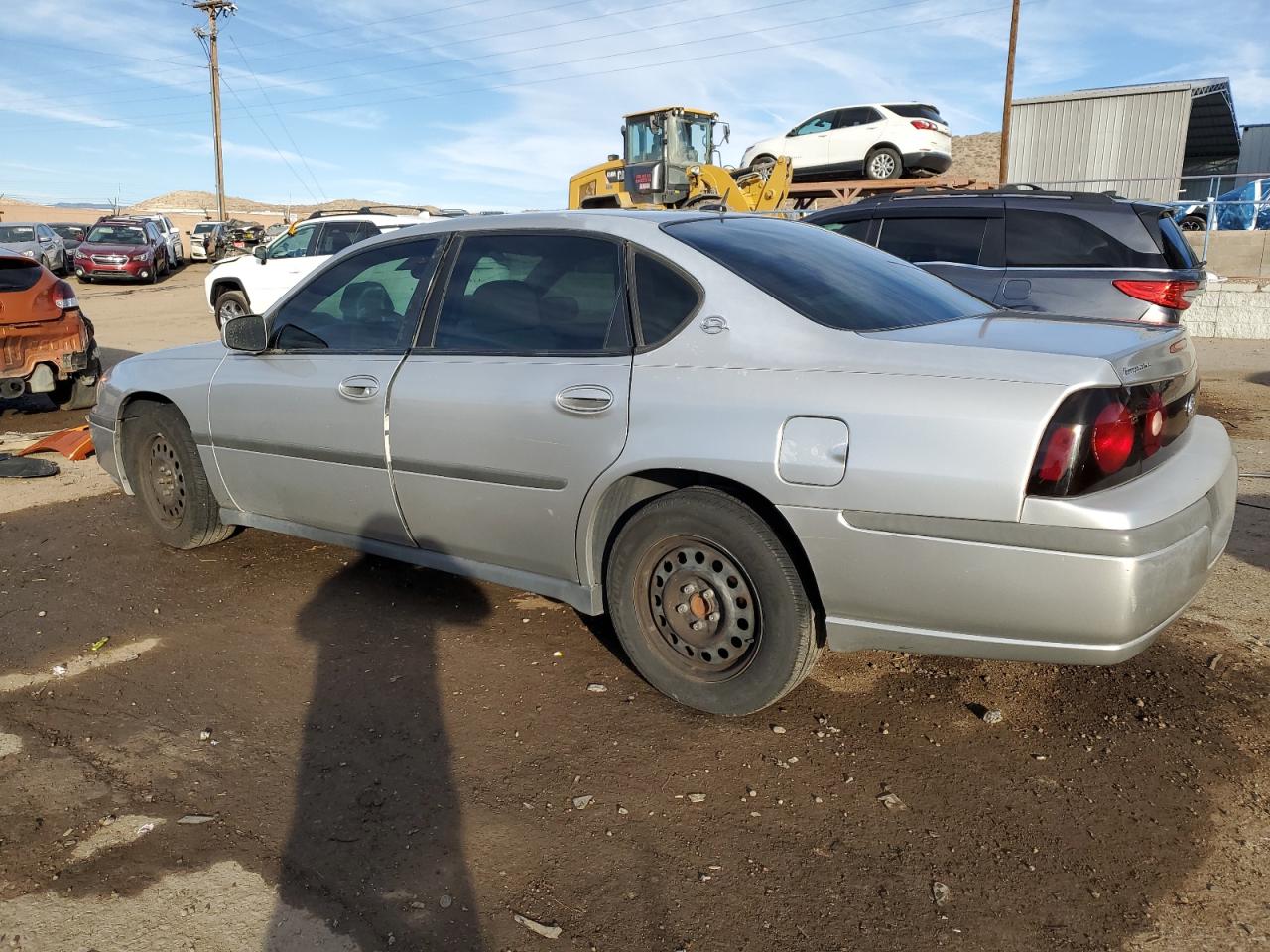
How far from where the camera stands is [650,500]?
3.37 m

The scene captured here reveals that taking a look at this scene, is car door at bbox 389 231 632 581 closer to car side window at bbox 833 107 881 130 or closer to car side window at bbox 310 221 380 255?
car side window at bbox 310 221 380 255

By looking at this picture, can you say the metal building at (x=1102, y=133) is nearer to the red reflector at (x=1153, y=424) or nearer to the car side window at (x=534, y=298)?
the car side window at (x=534, y=298)

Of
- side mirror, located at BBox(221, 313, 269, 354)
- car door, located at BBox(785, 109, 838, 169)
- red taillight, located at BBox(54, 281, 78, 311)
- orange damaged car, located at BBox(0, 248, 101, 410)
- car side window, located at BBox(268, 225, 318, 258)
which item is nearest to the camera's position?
side mirror, located at BBox(221, 313, 269, 354)

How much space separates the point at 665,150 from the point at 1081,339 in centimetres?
1717

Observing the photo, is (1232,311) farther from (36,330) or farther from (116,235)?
(116,235)

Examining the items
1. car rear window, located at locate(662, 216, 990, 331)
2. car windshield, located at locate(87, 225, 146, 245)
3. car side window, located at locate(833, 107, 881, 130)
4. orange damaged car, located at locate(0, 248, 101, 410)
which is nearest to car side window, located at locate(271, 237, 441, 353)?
car rear window, located at locate(662, 216, 990, 331)

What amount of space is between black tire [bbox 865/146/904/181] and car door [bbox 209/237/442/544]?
1764 centimetres

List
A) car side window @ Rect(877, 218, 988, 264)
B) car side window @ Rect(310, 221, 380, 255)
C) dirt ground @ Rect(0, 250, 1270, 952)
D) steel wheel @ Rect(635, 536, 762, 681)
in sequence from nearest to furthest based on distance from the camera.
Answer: dirt ground @ Rect(0, 250, 1270, 952) → steel wheel @ Rect(635, 536, 762, 681) → car side window @ Rect(877, 218, 988, 264) → car side window @ Rect(310, 221, 380, 255)

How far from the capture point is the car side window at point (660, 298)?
10.9 feet

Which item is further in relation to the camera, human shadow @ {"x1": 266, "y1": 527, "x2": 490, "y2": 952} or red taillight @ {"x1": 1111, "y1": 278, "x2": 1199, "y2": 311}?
red taillight @ {"x1": 1111, "y1": 278, "x2": 1199, "y2": 311}

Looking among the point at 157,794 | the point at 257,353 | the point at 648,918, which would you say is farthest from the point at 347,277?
the point at 648,918

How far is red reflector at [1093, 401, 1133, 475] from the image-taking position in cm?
264

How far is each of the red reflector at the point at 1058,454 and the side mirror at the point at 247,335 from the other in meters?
3.32

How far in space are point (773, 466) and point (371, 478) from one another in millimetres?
1826
